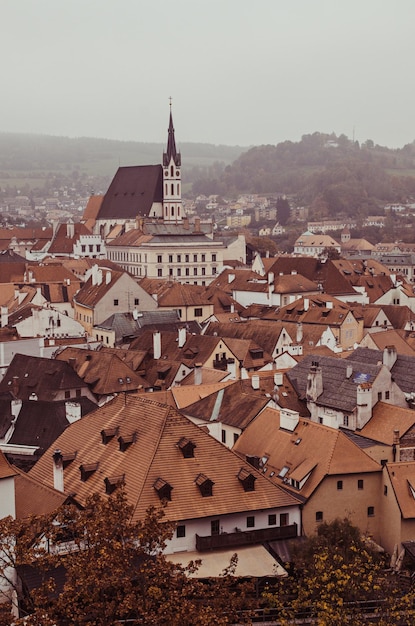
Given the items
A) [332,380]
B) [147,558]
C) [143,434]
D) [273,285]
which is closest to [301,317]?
[273,285]

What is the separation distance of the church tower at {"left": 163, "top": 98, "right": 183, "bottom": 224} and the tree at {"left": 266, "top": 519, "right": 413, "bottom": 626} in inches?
4624

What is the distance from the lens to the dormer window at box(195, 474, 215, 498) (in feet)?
118

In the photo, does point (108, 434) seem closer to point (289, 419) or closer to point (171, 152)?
point (289, 419)

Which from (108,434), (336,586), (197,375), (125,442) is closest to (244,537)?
(125,442)

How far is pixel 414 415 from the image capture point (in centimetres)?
4497

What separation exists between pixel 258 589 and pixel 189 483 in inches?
195

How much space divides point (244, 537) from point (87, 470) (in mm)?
6832

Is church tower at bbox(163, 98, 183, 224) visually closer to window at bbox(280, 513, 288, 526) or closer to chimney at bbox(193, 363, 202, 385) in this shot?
chimney at bbox(193, 363, 202, 385)

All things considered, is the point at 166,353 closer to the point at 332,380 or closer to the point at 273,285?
the point at 332,380

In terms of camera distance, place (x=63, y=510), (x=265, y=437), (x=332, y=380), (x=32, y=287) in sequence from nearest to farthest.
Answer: (x=63, y=510) → (x=265, y=437) → (x=332, y=380) → (x=32, y=287)

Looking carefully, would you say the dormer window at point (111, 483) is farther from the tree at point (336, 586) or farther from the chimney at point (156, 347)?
the chimney at point (156, 347)

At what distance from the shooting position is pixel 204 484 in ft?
118

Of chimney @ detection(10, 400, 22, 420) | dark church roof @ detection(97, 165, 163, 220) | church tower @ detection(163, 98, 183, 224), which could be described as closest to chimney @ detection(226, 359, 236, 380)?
chimney @ detection(10, 400, 22, 420)

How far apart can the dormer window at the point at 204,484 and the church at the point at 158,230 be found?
280 ft
